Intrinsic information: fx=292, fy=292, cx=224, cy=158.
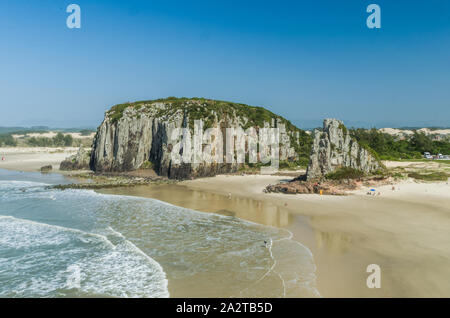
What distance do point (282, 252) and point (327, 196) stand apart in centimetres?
1354

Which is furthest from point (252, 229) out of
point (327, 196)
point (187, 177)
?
point (187, 177)

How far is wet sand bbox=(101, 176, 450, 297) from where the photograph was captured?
36.4 feet

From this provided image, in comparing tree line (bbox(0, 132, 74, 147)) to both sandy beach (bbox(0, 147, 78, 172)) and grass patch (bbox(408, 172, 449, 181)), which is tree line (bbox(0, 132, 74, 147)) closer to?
sandy beach (bbox(0, 147, 78, 172))

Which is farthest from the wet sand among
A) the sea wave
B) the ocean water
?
the sea wave

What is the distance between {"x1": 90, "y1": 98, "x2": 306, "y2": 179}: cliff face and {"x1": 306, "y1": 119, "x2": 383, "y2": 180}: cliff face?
16545 millimetres

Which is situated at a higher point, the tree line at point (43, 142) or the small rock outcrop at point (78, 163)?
the tree line at point (43, 142)

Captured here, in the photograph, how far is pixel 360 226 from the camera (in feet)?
58.7

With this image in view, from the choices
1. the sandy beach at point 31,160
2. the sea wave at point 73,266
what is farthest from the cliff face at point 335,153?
the sandy beach at point 31,160

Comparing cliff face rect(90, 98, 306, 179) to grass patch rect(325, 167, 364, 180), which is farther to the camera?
cliff face rect(90, 98, 306, 179)

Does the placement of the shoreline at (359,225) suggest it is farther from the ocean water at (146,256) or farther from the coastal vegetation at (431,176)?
the coastal vegetation at (431,176)

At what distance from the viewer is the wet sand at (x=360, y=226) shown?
437 inches

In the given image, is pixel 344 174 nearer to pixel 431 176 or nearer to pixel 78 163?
pixel 431 176

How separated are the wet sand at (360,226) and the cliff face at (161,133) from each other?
378 inches

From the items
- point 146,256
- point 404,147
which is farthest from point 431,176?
point 146,256
